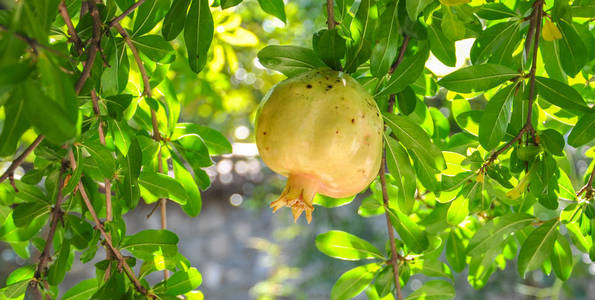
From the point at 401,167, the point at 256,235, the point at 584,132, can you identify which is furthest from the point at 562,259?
the point at 256,235

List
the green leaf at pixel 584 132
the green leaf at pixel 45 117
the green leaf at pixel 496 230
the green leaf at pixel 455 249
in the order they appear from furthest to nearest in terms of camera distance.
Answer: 1. the green leaf at pixel 455 249
2. the green leaf at pixel 496 230
3. the green leaf at pixel 584 132
4. the green leaf at pixel 45 117

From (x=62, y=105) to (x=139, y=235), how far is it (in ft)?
1.63

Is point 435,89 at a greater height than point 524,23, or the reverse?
point 524,23

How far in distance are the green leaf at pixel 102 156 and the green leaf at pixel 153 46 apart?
0.54 feet

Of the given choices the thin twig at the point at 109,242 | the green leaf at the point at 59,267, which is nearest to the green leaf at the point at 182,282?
the thin twig at the point at 109,242

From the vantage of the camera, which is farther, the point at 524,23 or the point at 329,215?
the point at 329,215

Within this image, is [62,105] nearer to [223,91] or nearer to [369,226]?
[223,91]

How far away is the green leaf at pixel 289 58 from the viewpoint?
77 centimetres

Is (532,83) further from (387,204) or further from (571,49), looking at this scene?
(387,204)

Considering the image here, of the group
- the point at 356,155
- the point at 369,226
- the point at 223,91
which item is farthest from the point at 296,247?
the point at 356,155

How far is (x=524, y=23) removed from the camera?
0.97 m

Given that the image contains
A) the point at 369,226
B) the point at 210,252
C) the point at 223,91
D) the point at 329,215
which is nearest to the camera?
the point at 223,91

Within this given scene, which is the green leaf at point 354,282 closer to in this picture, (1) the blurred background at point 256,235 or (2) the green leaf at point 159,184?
(2) the green leaf at point 159,184

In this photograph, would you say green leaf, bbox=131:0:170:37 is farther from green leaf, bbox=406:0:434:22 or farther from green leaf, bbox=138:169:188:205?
green leaf, bbox=406:0:434:22
